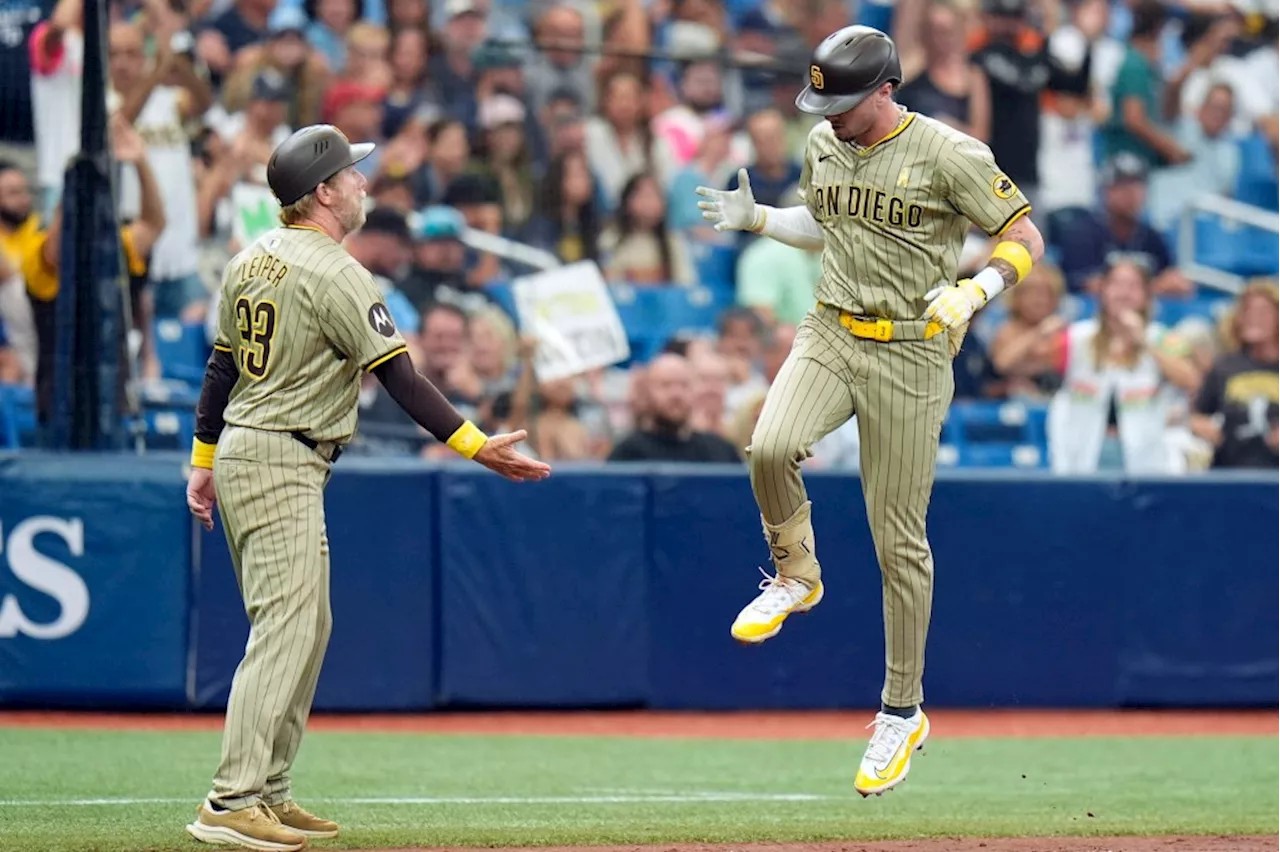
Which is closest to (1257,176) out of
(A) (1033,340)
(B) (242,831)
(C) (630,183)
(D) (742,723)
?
(A) (1033,340)

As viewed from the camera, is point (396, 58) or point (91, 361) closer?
point (91, 361)

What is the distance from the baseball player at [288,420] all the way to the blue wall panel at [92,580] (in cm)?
385

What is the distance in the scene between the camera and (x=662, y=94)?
523 inches

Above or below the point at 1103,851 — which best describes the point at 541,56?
above

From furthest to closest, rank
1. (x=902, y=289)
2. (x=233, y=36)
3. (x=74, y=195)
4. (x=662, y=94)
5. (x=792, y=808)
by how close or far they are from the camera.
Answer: (x=662, y=94) < (x=233, y=36) < (x=74, y=195) < (x=792, y=808) < (x=902, y=289)

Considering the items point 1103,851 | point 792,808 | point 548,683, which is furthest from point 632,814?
point 548,683

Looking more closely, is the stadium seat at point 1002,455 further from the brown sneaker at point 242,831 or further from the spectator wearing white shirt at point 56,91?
the brown sneaker at point 242,831

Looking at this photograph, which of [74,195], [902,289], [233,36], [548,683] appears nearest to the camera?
[902,289]

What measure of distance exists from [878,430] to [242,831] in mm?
2337

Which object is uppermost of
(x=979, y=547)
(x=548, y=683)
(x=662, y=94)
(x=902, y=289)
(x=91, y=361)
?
(x=662, y=94)

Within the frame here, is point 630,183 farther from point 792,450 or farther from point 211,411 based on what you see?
point 211,411

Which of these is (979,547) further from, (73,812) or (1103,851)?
(73,812)

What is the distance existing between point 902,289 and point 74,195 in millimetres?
4887

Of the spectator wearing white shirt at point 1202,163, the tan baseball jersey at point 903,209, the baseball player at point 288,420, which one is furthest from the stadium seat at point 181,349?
the spectator wearing white shirt at point 1202,163
